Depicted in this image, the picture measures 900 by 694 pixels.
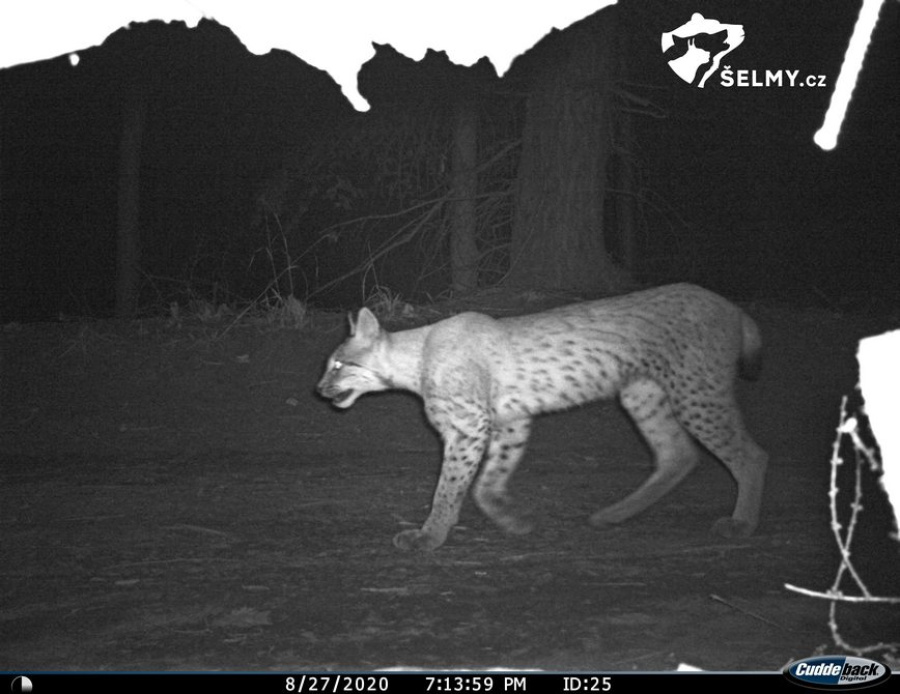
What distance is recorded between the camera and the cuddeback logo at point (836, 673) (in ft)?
11.1

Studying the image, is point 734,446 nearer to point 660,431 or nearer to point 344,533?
point 660,431

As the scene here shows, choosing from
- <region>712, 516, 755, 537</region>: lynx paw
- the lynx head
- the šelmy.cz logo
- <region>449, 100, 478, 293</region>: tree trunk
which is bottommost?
<region>712, 516, 755, 537</region>: lynx paw

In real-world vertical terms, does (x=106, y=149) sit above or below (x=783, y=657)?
above

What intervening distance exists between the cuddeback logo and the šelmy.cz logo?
17.5 feet

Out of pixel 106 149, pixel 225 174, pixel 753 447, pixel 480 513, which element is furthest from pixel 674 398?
pixel 106 149

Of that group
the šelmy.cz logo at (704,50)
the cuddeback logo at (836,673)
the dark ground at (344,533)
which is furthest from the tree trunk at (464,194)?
the cuddeback logo at (836,673)

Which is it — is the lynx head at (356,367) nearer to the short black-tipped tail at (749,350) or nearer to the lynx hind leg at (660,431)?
→ the lynx hind leg at (660,431)

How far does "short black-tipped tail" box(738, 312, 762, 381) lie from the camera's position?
6125mm

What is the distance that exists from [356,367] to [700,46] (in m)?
4.35

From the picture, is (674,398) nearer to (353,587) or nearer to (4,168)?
(353,587)

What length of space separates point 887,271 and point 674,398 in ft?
35.5

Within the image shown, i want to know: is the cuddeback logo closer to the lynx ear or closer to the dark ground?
the dark ground

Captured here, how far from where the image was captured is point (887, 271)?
15203mm

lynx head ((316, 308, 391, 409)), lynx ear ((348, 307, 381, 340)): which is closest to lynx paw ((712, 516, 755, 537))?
lynx head ((316, 308, 391, 409))
